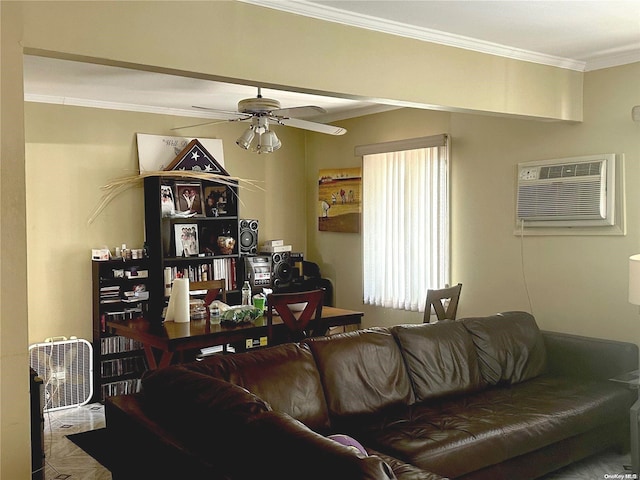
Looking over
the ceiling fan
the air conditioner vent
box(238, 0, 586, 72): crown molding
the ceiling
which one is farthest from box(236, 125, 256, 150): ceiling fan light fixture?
the air conditioner vent

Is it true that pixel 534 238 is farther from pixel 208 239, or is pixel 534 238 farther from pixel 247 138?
pixel 208 239

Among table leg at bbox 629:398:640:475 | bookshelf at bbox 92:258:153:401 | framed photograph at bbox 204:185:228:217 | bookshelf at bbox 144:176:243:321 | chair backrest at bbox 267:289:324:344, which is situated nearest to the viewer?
table leg at bbox 629:398:640:475

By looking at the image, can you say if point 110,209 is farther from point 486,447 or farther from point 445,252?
point 486,447

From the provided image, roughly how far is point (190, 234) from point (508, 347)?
10.1 ft

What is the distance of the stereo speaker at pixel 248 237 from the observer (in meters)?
6.27

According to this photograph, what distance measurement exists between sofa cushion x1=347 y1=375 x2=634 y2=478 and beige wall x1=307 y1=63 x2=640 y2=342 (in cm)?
72

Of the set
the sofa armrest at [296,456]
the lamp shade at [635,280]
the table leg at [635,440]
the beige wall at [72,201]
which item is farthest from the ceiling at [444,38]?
the table leg at [635,440]

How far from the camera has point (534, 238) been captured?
4.90 metres

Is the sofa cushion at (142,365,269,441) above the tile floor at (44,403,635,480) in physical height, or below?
above

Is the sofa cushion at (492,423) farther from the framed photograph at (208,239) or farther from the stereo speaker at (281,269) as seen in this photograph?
the framed photograph at (208,239)

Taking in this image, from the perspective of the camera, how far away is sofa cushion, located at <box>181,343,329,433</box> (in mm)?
3076

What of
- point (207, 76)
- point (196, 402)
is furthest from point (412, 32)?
point (196, 402)

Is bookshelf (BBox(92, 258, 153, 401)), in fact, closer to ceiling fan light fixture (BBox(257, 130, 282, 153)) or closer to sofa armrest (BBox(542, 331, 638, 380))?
ceiling fan light fixture (BBox(257, 130, 282, 153))

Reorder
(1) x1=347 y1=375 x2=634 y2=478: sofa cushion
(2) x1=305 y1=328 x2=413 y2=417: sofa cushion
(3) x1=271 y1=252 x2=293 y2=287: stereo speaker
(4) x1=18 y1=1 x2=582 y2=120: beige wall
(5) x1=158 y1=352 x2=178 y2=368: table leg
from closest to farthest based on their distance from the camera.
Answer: (4) x1=18 y1=1 x2=582 y2=120: beige wall < (1) x1=347 y1=375 x2=634 y2=478: sofa cushion < (2) x1=305 y1=328 x2=413 y2=417: sofa cushion < (5) x1=158 y1=352 x2=178 y2=368: table leg < (3) x1=271 y1=252 x2=293 y2=287: stereo speaker
